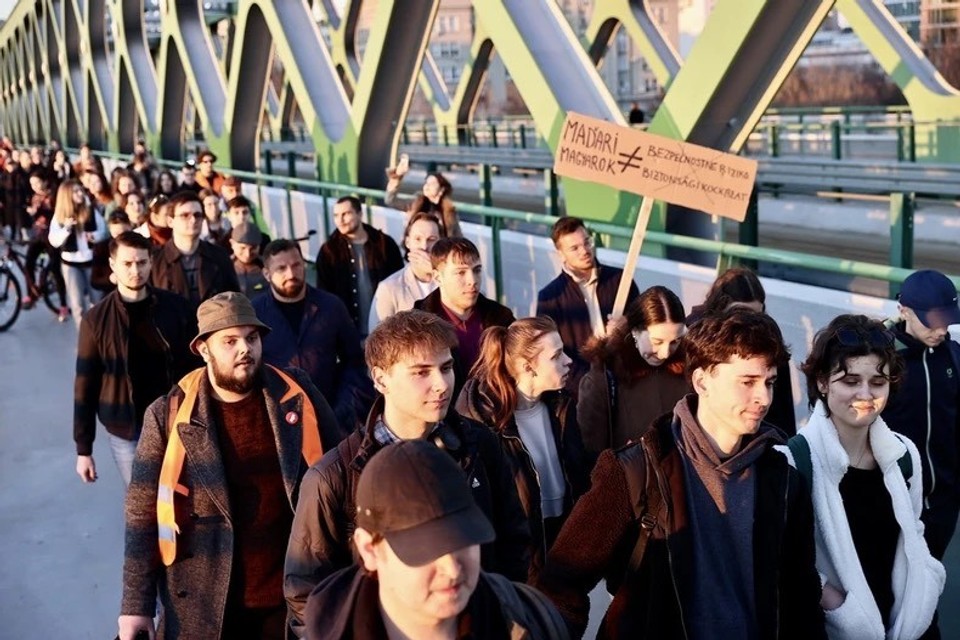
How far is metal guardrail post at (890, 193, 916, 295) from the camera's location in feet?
20.2

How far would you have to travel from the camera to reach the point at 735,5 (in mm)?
8750

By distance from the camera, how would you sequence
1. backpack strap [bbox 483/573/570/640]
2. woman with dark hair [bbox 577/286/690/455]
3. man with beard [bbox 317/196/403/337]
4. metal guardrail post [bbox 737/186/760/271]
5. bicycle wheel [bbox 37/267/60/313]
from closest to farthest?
backpack strap [bbox 483/573/570/640] < woman with dark hair [bbox 577/286/690/455] < metal guardrail post [bbox 737/186/760/271] < man with beard [bbox 317/196/403/337] < bicycle wheel [bbox 37/267/60/313]

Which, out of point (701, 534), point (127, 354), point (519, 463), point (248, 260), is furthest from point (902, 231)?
point (248, 260)

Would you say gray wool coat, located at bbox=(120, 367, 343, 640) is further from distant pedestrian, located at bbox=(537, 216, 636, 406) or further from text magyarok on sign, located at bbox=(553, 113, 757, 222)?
text magyarok on sign, located at bbox=(553, 113, 757, 222)

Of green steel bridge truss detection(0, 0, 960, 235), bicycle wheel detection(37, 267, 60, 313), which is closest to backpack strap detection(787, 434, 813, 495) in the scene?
green steel bridge truss detection(0, 0, 960, 235)

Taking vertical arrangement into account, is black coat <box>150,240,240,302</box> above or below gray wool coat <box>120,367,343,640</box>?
above

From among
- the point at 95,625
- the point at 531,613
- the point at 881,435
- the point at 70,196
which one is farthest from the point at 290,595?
the point at 70,196

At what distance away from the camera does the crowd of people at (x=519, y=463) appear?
2459 mm

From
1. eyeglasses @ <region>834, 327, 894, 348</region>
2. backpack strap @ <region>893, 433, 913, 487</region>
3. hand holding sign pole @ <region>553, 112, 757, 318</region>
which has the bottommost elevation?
backpack strap @ <region>893, 433, 913, 487</region>

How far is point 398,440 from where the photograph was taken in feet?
11.0

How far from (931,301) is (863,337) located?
3.42 ft

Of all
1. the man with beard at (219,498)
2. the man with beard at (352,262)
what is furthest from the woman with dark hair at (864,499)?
the man with beard at (352,262)

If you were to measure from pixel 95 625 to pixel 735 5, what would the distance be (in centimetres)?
561

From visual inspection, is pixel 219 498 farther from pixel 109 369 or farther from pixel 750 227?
pixel 750 227
